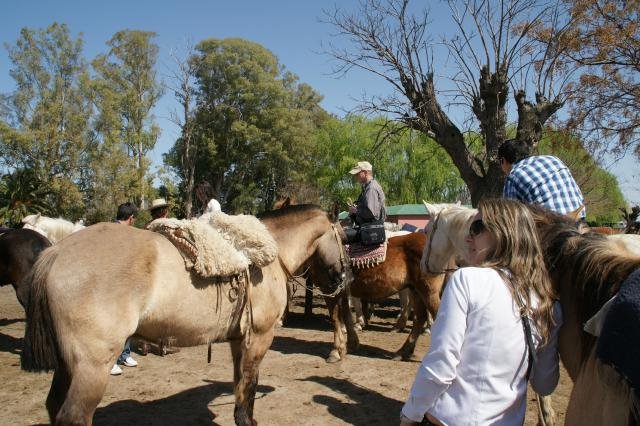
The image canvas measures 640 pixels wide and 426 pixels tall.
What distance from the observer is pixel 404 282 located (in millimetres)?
6625

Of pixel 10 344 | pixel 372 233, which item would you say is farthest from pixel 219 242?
pixel 10 344

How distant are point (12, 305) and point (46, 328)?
9.65 m

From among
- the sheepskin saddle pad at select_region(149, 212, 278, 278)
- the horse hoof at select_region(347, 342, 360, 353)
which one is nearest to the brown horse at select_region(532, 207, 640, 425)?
the sheepskin saddle pad at select_region(149, 212, 278, 278)

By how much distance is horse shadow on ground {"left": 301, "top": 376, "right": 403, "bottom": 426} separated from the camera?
167 inches

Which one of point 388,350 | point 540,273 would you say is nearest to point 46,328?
point 540,273

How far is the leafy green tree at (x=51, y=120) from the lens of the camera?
98.1 ft

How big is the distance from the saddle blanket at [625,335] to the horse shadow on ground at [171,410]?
3665 mm

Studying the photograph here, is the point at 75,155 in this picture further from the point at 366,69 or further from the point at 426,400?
the point at 426,400

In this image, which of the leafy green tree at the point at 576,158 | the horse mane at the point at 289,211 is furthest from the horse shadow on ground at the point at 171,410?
the leafy green tree at the point at 576,158

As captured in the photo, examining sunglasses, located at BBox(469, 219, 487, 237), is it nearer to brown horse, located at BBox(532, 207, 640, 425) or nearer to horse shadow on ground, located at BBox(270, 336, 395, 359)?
brown horse, located at BBox(532, 207, 640, 425)

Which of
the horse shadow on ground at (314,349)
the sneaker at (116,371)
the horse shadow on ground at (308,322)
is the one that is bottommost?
the horse shadow on ground at (308,322)

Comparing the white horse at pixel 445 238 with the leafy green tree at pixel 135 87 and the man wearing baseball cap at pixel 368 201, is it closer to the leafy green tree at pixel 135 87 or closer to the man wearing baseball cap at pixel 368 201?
the man wearing baseball cap at pixel 368 201

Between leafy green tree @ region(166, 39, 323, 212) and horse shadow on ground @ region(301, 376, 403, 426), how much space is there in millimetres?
28636

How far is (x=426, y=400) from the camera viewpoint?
1.63 m
